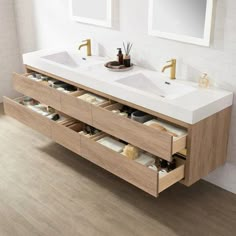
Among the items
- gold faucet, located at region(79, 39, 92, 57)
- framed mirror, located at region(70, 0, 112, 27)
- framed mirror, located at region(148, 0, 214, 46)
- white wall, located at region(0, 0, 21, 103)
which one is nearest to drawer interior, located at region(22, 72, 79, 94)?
gold faucet, located at region(79, 39, 92, 57)

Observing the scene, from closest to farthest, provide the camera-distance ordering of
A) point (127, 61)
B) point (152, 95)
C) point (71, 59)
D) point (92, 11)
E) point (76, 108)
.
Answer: point (152, 95) → point (76, 108) → point (127, 61) → point (92, 11) → point (71, 59)

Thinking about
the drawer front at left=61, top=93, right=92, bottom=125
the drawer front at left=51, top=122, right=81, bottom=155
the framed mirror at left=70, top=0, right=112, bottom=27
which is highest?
the framed mirror at left=70, top=0, right=112, bottom=27

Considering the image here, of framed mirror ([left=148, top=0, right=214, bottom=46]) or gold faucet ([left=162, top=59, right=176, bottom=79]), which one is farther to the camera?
gold faucet ([left=162, top=59, right=176, bottom=79])

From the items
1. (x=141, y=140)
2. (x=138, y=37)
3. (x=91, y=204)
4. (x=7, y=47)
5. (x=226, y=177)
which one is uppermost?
(x=138, y=37)

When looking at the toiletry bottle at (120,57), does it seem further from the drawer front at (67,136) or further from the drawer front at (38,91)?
the drawer front at (67,136)

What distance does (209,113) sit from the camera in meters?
2.56

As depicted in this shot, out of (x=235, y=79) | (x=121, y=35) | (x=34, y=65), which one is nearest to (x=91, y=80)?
(x=121, y=35)

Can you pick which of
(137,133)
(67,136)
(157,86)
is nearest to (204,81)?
(157,86)

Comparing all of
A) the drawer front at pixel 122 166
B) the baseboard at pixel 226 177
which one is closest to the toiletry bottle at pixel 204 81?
the baseboard at pixel 226 177

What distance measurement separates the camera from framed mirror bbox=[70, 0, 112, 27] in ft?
11.0

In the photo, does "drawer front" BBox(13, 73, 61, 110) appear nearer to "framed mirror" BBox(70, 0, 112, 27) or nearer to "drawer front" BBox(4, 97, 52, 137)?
"drawer front" BBox(4, 97, 52, 137)

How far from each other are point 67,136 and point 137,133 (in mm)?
717

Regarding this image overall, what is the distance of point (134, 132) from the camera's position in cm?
262

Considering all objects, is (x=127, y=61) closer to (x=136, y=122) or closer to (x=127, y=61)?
(x=127, y=61)
